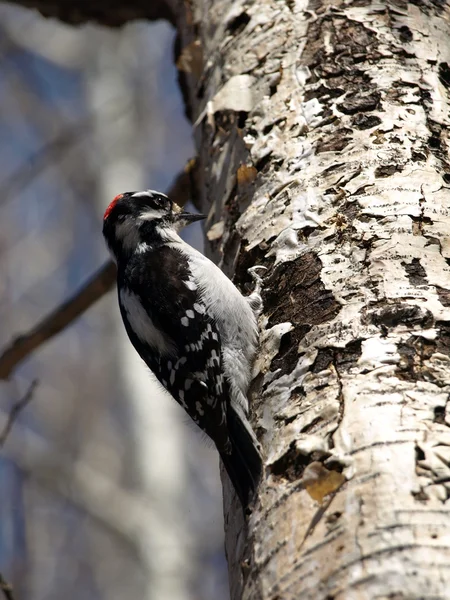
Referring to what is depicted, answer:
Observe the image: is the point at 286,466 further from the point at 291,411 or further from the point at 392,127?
the point at 392,127

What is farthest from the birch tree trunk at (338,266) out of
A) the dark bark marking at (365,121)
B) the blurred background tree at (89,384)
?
the blurred background tree at (89,384)

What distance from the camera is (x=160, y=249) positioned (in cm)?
346

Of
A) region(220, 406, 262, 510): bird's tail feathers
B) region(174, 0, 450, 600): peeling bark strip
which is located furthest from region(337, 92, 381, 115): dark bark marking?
region(220, 406, 262, 510): bird's tail feathers

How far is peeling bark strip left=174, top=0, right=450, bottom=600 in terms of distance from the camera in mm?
1655

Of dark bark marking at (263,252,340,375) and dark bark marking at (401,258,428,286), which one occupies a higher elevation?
dark bark marking at (401,258,428,286)

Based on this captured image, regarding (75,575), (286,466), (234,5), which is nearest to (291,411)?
(286,466)

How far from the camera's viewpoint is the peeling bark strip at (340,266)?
1655 millimetres

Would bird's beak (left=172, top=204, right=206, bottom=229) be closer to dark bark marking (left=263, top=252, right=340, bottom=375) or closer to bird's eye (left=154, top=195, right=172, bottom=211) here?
bird's eye (left=154, top=195, right=172, bottom=211)

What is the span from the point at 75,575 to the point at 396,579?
8.08 metres

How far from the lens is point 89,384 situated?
10375mm

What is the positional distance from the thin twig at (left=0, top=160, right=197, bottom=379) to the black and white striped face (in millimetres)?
93

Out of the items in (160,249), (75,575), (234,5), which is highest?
(234,5)

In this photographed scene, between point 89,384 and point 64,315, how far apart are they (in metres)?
6.65

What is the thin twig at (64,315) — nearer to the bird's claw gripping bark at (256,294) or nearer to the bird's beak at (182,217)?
the bird's beak at (182,217)
